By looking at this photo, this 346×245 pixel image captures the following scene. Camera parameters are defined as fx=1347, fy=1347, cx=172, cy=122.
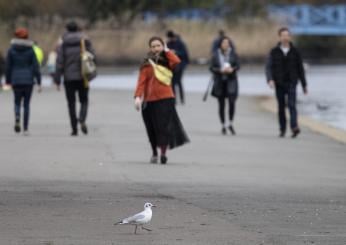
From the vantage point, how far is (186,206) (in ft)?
39.6

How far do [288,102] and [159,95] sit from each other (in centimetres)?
563

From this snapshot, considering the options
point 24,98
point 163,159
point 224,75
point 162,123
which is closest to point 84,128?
point 24,98

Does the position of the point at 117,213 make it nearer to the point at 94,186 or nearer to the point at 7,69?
the point at 94,186

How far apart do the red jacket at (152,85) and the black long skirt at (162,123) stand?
7 cm

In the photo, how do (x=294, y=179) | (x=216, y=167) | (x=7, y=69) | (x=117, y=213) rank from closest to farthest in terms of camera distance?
(x=117, y=213) < (x=294, y=179) < (x=216, y=167) < (x=7, y=69)

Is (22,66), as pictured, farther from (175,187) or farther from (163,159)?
(175,187)

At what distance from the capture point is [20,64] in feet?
67.9

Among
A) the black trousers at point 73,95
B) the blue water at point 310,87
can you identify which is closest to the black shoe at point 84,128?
the black trousers at point 73,95

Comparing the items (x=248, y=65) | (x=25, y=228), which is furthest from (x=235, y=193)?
(x=248, y=65)

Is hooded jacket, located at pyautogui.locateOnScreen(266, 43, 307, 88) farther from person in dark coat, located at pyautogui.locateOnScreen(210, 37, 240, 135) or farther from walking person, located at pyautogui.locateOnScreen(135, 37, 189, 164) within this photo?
walking person, located at pyautogui.locateOnScreen(135, 37, 189, 164)

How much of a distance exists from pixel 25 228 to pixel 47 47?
6132cm

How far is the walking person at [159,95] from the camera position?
1609 centimetres

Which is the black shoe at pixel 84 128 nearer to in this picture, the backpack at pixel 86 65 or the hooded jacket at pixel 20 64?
the backpack at pixel 86 65

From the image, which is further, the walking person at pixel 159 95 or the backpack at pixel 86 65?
the backpack at pixel 86 65
